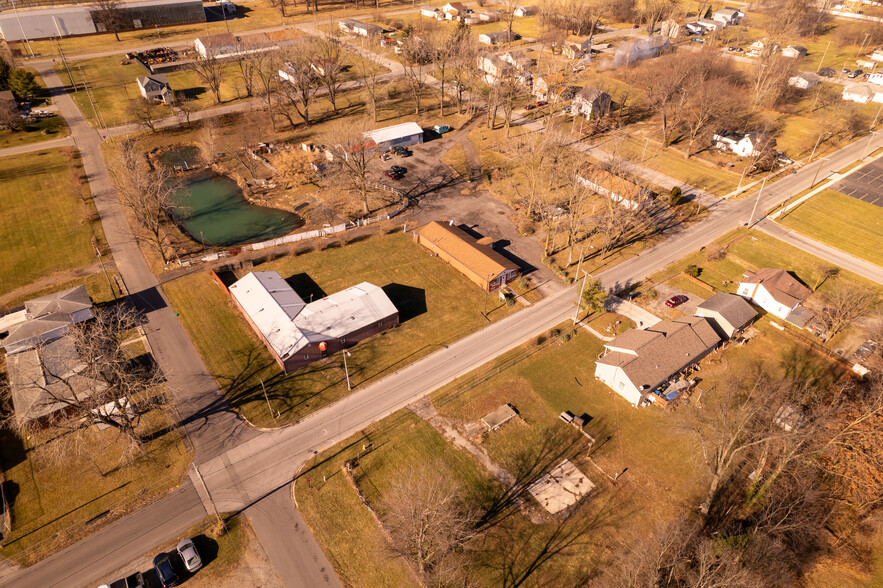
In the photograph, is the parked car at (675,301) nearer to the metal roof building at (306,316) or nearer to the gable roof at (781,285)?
the gable roof at (781,285)

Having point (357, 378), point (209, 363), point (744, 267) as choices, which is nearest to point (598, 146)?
point (744, 267)

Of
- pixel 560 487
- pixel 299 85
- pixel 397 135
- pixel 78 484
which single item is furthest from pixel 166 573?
pixel 299 85

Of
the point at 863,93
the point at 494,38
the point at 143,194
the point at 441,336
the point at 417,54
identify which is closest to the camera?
the point at 441,336

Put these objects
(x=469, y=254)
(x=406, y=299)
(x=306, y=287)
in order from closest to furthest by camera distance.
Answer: (x=406, y=299), (x=306, y=287), (x=469, y=254)

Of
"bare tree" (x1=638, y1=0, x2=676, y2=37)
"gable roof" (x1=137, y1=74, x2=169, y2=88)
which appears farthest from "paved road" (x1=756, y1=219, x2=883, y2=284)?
"gable roof" (x1=137, y1=74, x2=169, y2=88)

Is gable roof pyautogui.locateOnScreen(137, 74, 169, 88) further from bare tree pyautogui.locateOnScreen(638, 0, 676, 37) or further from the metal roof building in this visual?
bare tree pyautogui.locateOnScreen(638, 0, 676, 37)

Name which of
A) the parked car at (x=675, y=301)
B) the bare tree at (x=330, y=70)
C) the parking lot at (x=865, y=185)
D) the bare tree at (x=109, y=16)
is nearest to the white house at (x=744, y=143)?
the parking lot at (x=865, y=185)

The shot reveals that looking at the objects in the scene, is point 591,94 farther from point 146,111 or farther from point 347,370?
point 146,111
